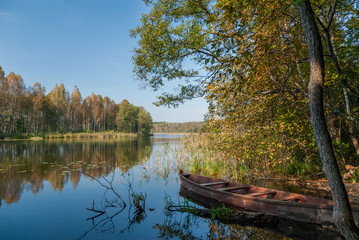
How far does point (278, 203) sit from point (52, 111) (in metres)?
57.6

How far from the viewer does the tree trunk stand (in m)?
3.80

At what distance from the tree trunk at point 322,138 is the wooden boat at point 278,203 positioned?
78.0 inches

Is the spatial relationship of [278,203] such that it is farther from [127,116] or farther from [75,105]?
[127,116]

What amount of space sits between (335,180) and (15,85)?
2061 inches

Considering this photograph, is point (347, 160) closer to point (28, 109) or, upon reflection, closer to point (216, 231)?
point (216, 231)

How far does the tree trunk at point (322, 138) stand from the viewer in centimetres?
380

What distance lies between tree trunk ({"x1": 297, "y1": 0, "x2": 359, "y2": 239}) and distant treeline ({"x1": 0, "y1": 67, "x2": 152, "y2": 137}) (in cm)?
4824

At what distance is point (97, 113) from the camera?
66500mm

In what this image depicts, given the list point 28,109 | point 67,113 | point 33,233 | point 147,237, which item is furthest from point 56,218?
point 67,113

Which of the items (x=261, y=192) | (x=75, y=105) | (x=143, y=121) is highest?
(x=75, y=105)

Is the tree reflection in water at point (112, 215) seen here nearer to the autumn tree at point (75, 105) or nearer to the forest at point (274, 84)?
the forest at point (274, 84)

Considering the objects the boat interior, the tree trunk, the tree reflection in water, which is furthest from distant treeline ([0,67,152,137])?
the tree trunk

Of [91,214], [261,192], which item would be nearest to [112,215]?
[91,214]

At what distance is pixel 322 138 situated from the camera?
3953mm
